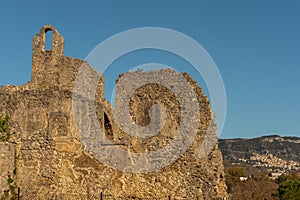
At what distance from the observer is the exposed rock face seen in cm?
1209

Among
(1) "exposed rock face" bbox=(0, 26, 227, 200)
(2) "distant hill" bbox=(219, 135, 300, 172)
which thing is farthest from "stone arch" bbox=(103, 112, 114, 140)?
(2) "distant hill" bbox=(219, 135, 300, 172)

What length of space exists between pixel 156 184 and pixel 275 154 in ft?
227

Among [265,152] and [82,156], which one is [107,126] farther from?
[265,152]

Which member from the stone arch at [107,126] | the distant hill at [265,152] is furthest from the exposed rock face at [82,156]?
the distant hill at [265,152]

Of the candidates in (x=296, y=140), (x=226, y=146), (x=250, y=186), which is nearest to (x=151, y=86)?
(x=250, y=186)

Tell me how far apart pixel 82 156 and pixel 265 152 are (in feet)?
231

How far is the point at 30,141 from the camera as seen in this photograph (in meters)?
12.3

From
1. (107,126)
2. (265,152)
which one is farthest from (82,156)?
(265,152)

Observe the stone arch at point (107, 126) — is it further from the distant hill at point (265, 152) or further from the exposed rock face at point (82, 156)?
the distant hill at point (265, 152)

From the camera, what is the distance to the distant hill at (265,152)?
7494cm

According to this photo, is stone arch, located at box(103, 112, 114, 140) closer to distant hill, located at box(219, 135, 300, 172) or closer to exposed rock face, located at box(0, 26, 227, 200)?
exposed rock face, located at box(0, 26, 227, 200)

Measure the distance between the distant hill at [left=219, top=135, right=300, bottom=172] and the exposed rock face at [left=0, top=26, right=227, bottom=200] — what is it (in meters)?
58.6

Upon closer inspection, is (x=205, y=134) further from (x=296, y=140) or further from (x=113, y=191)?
(x=296, y=140)

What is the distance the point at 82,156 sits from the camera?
12.5 meters
